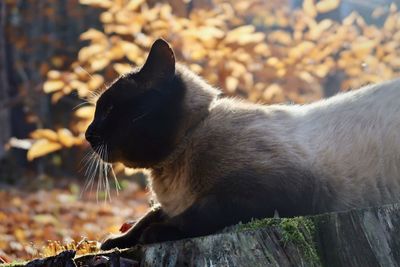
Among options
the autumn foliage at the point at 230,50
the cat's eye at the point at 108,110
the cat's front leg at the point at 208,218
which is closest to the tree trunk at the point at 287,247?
the cat's front leg at the point at 208,218

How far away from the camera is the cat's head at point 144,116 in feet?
9.05

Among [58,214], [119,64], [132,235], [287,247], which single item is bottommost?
[58,214]

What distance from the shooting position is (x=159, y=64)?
278cm

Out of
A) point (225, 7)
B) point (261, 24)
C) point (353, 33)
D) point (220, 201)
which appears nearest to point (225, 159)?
point (220, 201)

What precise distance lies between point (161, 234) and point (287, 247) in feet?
1.65

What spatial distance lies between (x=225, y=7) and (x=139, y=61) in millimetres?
1345

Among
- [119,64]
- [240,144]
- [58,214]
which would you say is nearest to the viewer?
[240,144]

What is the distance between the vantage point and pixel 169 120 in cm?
280

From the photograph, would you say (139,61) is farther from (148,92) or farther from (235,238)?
(235,238)

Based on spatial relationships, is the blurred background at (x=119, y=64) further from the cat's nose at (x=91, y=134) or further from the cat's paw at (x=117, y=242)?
the cat's nose at (x=91, y=134)

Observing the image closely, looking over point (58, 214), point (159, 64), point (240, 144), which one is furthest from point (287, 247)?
point (58, 214)

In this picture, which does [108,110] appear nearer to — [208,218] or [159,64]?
[159,64]

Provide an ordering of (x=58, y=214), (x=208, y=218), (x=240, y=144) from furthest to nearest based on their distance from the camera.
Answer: (x=58, y=214), (x=240, y=144), (x=208, y=218)

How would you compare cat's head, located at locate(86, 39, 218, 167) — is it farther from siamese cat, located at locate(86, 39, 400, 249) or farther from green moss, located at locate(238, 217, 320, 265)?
green moss, located at locate(238, 217, 320, 265)
